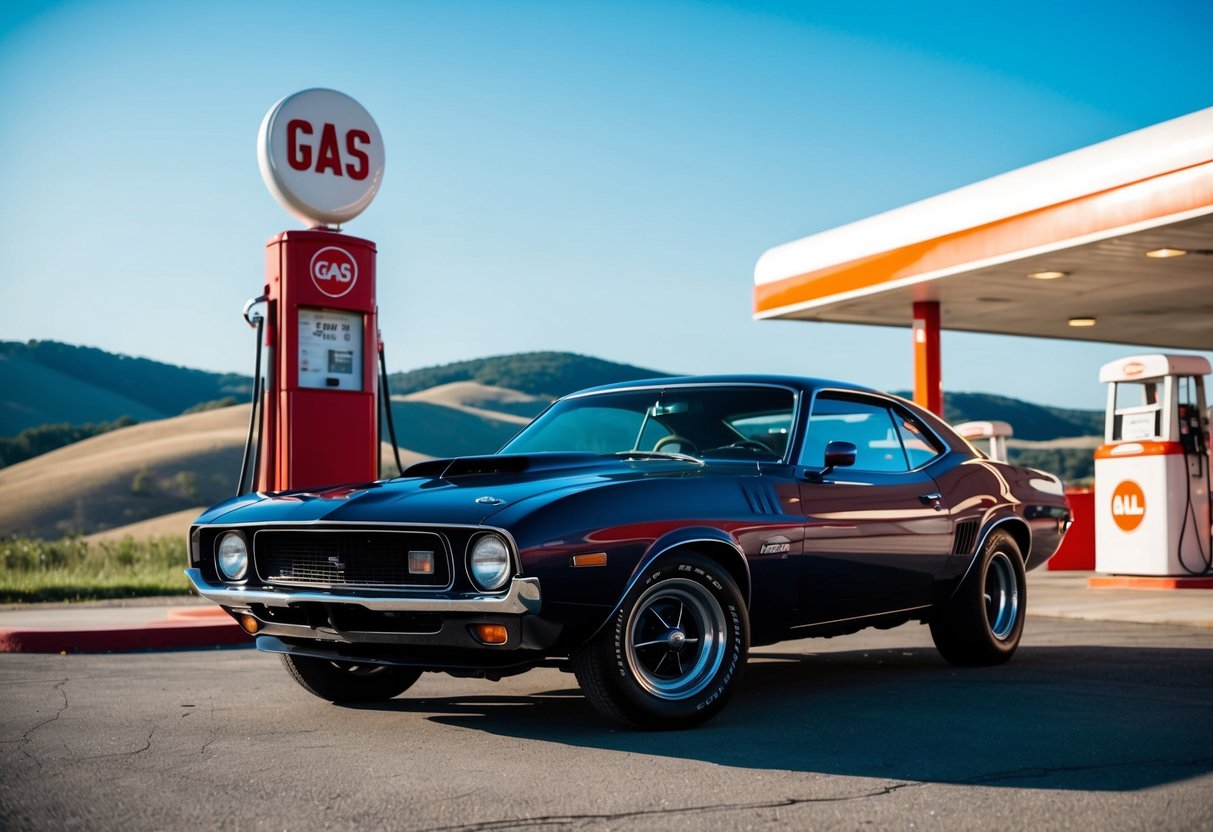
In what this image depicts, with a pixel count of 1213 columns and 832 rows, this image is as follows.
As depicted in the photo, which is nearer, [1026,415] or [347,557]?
[347,557]

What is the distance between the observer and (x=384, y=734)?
5273 millimetres

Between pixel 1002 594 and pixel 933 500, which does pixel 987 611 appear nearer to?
pixel 1002 594

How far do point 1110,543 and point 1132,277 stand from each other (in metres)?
2.96

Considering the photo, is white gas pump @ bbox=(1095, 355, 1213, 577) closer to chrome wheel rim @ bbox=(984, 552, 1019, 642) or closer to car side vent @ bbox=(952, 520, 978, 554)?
chrome wheel rim @ bbox=(984, 552, 1019, 642)

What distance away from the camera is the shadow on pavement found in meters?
4.58

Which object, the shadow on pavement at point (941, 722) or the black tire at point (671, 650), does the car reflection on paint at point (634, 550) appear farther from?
the shadow on pavement at point (941, 722)

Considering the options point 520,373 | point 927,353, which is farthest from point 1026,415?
point 927,353

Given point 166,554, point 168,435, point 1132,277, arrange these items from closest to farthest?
point 1132,277 < point 166,554 < point 168,435

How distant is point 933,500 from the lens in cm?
688

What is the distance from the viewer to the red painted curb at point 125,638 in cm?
859

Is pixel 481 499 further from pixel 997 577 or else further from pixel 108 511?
pixel 108 511

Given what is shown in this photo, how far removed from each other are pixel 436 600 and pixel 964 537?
340 centimetres

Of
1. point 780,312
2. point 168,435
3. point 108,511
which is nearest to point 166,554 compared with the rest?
point 780,312

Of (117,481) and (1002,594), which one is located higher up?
(1002,594)
